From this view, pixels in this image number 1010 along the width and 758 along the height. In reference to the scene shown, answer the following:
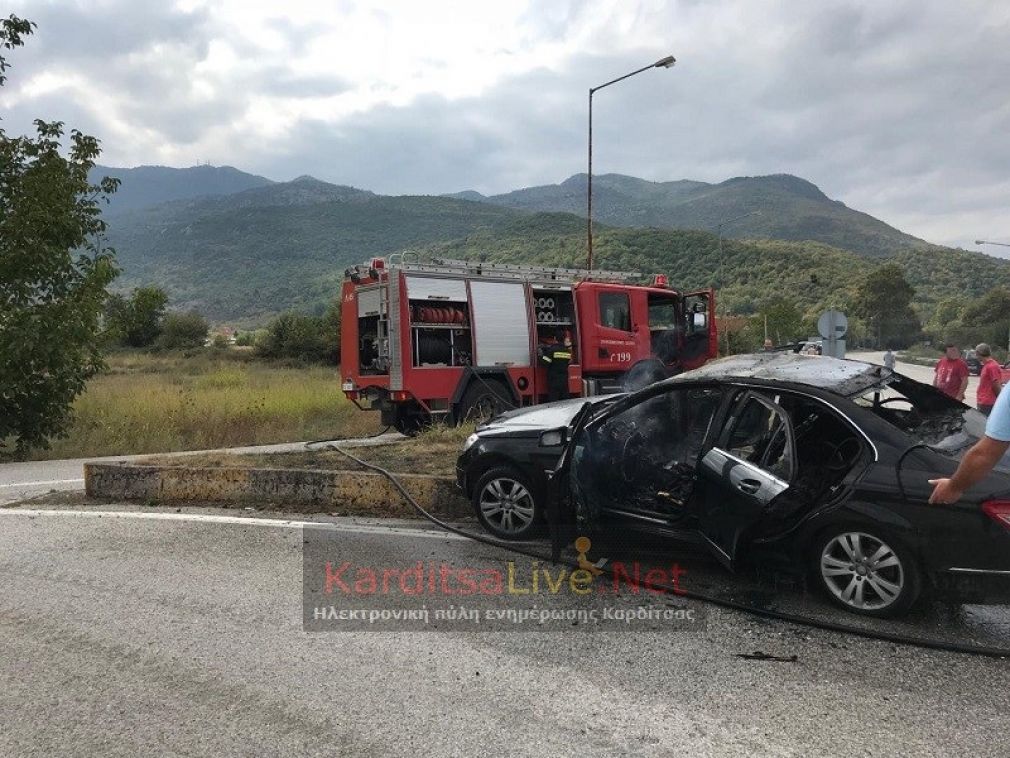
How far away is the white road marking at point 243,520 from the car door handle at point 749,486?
7.56ft

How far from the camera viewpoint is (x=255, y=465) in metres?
7.35

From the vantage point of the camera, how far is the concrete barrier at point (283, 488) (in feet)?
21.1

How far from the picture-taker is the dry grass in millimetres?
7320

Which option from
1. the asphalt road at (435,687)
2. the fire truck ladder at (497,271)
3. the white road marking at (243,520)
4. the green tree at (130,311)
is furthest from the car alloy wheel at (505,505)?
the green tree at (130,311)

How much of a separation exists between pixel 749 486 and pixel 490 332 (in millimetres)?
8281

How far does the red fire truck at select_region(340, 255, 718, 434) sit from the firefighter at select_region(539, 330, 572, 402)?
138 mm

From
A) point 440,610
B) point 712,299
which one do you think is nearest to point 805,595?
point 440,610

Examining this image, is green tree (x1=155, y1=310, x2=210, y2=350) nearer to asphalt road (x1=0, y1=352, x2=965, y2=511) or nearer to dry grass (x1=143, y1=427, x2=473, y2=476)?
asphalt road (x1=0, y1=352, x2=965, y2=511)

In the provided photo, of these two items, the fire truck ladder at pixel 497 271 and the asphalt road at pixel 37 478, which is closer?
the asphalt road at pixel 37 478

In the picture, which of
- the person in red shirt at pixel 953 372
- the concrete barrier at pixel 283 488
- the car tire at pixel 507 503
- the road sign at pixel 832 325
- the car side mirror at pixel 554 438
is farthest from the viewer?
the road sign at pixel 832 325

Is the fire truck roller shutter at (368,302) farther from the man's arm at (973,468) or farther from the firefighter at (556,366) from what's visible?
the man's arm at (973,468)

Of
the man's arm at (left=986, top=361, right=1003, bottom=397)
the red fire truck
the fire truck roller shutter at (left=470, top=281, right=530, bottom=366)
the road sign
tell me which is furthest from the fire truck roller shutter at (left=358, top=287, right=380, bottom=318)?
the man's arm at (left=986, top=361, right=1003, bottom=397)

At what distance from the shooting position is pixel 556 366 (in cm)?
1252

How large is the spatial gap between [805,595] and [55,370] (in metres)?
11.3
